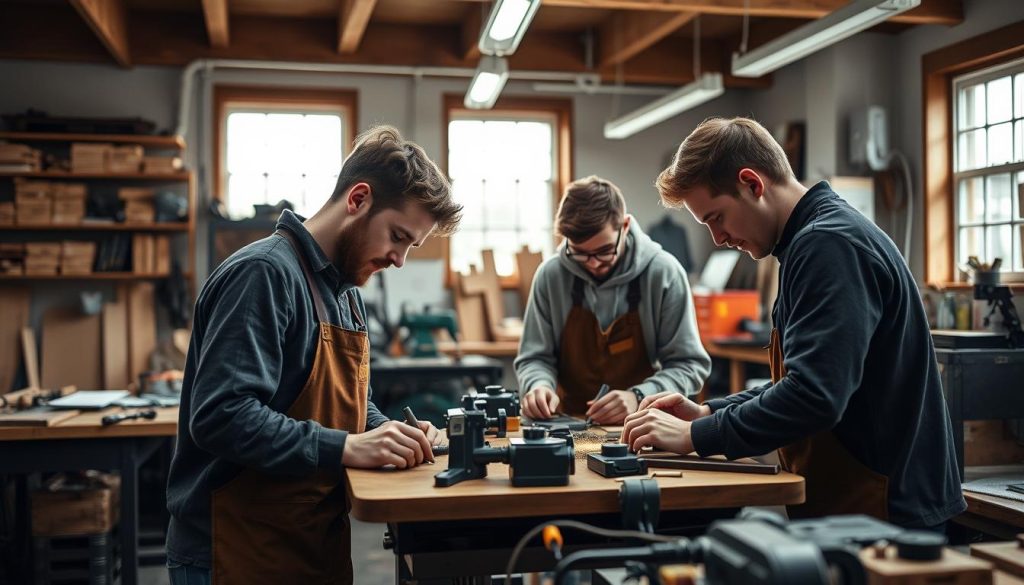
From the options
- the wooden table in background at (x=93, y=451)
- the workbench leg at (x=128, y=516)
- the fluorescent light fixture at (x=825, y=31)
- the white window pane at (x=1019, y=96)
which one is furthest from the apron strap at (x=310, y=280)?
the white window pane at (x=1019, y=96)

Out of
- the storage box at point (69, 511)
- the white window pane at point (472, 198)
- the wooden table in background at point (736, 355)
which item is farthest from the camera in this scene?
the white window pane at point (472, 198)

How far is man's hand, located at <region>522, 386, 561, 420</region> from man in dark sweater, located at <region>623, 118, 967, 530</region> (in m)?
0.68

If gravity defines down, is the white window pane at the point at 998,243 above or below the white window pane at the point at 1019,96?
below

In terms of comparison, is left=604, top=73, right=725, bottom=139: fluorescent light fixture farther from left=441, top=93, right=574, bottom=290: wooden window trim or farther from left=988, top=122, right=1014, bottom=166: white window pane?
left=988, top=122, right=1014, bottom=166: white window pane

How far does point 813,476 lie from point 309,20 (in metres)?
5.70

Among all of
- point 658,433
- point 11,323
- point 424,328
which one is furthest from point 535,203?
point 658,433

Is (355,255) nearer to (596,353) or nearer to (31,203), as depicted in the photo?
(596,353)

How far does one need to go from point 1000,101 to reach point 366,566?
430 cm

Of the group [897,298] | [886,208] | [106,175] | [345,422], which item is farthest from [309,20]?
[897,298]

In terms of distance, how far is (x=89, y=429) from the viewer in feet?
11.4

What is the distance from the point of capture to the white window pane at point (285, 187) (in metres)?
7.12

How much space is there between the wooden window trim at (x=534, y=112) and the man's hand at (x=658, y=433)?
5293 millimetres

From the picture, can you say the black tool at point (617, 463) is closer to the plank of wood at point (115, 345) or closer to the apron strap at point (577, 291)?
the apron strap at point (577, 291)

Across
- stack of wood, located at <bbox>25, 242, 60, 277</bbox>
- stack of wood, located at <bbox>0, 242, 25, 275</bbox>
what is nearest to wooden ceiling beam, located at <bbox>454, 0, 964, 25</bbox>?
stack of wood, located at <bbox>25, 242, 60, 277</bbox>
